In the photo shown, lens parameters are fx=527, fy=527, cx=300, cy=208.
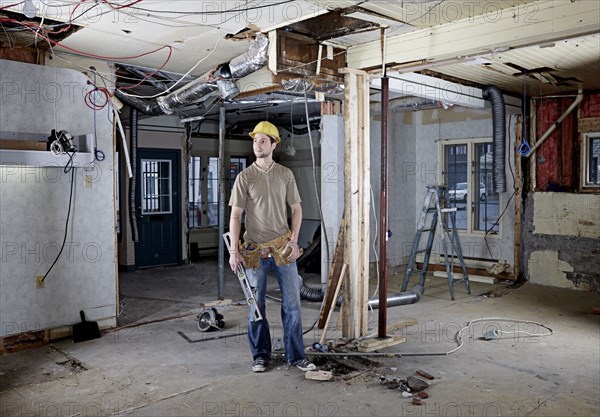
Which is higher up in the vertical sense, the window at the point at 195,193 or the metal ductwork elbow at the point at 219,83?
the metal ductwork elbow at the point at 219,83

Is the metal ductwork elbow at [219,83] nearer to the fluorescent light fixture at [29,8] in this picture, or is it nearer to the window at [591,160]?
the fluorescent light fixture at [29,8]

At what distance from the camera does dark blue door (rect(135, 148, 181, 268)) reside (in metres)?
8.59

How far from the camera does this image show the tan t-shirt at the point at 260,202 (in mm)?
3848

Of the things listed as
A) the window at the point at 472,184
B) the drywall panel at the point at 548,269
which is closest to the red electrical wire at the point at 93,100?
the window at the point at 472,184

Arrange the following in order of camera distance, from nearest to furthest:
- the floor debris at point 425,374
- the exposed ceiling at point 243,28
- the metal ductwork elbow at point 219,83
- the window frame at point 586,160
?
the exposed ceiling at point 243,28 < the floor debris at point 425,374 < the metal ductwork elbow at point 219,83 < the window frame at point 586,160

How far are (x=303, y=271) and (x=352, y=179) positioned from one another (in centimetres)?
410

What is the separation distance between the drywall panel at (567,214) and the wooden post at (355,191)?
3.70m

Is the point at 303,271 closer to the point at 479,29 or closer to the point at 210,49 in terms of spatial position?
the point at 210,49

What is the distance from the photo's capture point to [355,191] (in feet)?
14.6

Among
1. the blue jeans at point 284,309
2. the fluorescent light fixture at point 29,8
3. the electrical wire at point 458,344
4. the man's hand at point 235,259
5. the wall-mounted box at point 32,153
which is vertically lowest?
the electrical wire at point 458,344

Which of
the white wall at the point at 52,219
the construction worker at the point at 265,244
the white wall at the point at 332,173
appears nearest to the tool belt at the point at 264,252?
the construction worker at the point at 265,244

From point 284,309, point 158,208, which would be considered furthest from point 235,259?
point 158,208

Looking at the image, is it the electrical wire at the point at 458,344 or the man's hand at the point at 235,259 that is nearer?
the man's hand at the point at 235,259

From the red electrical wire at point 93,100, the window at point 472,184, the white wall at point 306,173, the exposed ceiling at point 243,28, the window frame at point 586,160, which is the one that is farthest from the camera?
the white wall at point 306,173
